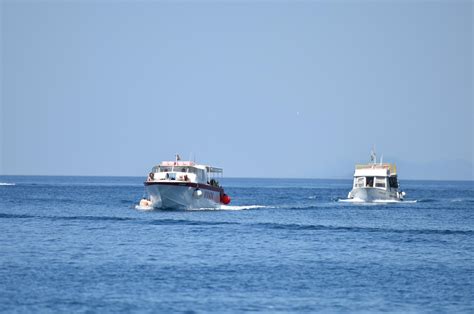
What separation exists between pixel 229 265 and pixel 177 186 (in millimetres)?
37323

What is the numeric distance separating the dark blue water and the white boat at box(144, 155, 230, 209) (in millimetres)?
5099

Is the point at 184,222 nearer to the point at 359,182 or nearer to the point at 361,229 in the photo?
the point at 361,229

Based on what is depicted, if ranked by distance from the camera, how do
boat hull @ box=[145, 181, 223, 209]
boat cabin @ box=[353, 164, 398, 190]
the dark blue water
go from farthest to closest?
boat cabin @ box=[353, 164, 398, 190], boat hull @ box=[145, 181, 223, 209], the dark blue water

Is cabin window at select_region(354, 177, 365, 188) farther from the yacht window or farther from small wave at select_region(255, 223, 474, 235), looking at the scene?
small wave at select_region(255, 223, 474, 235)

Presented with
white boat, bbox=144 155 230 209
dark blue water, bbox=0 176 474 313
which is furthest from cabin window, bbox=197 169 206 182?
dark blue water, bbox=0 176 474 313

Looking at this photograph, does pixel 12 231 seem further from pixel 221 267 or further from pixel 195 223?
pixel 221 267

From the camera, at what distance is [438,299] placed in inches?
1393

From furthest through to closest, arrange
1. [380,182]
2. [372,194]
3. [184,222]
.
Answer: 1. [380,182]
2. [372,194]
3. [184,222]

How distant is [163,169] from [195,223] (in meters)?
14.4

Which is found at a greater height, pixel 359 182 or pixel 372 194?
pixel 359 182

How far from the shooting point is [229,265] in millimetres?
44406

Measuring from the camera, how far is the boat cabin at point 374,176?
114125 millimetres

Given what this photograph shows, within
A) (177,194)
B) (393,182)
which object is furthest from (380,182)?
(177,194)

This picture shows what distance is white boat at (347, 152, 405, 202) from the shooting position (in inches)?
4500
